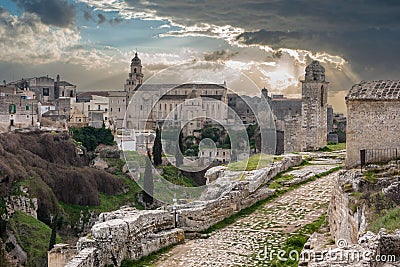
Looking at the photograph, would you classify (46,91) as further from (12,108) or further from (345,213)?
(345,213)

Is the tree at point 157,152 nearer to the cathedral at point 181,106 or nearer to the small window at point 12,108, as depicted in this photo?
the cathedral at point 181,106

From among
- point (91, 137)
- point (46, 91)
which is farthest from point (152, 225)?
point (46, 91)

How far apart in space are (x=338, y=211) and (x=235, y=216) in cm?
299

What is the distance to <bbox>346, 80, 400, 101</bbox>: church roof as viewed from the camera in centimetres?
1035

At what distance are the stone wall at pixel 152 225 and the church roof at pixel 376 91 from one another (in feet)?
10.5

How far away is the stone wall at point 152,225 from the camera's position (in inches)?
305

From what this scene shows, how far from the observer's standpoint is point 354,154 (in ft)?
35.6

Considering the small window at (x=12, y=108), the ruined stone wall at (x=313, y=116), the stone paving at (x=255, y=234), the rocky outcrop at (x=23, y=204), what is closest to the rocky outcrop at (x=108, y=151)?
the small window at (x=12, y=108)

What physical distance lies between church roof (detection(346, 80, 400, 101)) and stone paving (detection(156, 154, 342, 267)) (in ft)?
8.09

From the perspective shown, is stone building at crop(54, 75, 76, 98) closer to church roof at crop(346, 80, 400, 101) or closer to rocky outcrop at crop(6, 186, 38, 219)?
rocky outcrop at crop(6, 186, 38, 219)

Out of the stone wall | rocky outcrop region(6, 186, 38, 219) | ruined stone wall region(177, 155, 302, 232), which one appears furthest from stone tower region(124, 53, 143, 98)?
the stone wall

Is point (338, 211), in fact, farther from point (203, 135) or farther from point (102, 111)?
point (102, 111)

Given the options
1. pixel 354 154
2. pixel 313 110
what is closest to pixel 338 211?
pixel 354 154

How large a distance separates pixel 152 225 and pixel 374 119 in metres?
4.54
